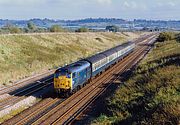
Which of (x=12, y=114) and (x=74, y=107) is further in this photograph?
(x=74, y=107)

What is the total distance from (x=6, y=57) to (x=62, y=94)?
21.2 m

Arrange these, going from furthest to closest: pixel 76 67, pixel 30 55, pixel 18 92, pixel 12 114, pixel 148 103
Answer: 1. pixel 30 55
2. pixel 18 92
3. pixel 76 67
4. pixel 12 114
5. pixel 148 103

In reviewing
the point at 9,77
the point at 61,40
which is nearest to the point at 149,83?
the point at 9,77

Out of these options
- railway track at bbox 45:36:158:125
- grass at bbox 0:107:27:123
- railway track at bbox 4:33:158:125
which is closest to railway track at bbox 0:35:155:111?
grass at bbox 0:107:27:123

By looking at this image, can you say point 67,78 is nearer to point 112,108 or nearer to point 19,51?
point 112,108

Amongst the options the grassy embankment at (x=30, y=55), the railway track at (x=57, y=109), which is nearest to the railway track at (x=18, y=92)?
the railway track at (x=57, y=109)

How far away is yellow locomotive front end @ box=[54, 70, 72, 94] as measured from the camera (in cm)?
3152

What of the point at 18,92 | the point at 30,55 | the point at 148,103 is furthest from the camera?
the point at 30,55

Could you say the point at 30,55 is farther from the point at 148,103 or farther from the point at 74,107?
the point at 148,103

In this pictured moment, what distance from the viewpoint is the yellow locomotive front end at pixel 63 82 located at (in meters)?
31.5

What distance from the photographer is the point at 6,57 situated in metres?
50.7

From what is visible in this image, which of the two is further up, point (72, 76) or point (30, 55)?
point (72, 76)

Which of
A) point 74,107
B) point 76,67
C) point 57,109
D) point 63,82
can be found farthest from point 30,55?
point 57,109

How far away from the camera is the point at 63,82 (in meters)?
31.7
